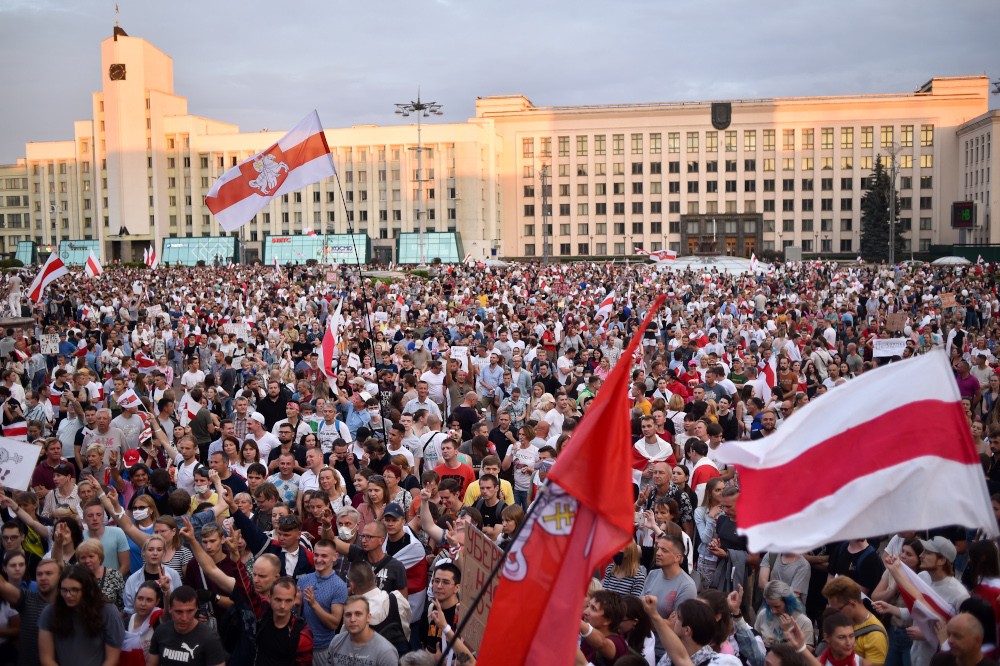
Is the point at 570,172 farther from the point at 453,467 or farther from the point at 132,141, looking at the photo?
the point at 453,467

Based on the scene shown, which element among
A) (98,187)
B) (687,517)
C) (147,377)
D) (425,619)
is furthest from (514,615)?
(98,187)

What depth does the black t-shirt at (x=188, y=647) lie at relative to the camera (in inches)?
208

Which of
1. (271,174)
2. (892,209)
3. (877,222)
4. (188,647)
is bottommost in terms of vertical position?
(188,647)

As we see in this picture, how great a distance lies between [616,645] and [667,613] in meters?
0.62

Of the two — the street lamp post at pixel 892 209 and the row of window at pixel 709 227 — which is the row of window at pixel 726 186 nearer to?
the row of window at pixel 709 227

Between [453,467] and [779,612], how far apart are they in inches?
160

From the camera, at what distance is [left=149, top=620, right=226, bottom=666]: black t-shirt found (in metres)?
5.28

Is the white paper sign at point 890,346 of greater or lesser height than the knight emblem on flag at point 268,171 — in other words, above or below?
below

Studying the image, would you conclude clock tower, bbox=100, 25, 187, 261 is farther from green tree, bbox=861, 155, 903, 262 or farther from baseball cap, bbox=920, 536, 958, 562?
baseball cap, bbox=920, 536, 958, 562

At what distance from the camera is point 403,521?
6.65 metres

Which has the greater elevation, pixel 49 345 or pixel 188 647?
pixel 49 345

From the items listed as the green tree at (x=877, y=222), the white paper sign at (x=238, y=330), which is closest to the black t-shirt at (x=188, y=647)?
the white paper sign at (x=238, y=330)

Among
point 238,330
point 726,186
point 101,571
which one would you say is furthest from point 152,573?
point 726,186

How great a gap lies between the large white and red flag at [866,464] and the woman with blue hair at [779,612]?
1.54m
